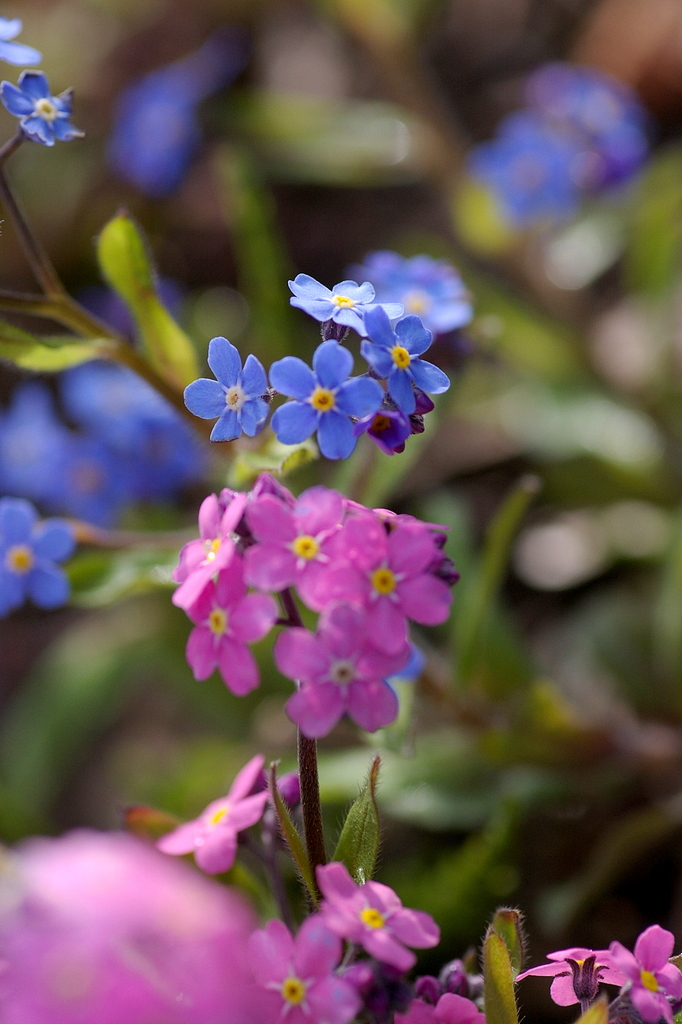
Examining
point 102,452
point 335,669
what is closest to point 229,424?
point 335,669

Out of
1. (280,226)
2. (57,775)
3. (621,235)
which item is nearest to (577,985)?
(57,775)

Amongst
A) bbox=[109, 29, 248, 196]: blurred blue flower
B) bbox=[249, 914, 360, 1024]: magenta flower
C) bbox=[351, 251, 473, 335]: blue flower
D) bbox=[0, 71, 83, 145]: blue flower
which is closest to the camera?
bbox=[249, 914, 360, 1024]: magenta flower

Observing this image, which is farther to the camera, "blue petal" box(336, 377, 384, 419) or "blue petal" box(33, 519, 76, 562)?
"blue petal" box(33, 519, 76, 562)

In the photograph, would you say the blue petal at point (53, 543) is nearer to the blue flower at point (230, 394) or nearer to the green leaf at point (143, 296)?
the green leaf at point (143, 296)

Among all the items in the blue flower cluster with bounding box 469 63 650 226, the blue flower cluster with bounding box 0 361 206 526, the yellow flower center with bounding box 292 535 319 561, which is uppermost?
the yellow flower center with bounding box 292 535 319 561

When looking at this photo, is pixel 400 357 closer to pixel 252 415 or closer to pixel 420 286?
pixel 252 415

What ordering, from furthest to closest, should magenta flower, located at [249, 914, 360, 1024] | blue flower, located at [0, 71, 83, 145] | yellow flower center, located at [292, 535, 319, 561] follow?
blue flower, located at [0, 71, 83, 145], yellow flower center, located at [292, 535, 319, 561], magenta flower, located at [249, 914, 360, 1024]

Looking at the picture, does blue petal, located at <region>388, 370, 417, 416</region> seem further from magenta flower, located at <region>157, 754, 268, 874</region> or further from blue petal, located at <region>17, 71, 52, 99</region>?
blue petal, located at <region>17, 71, 52, 99</region>

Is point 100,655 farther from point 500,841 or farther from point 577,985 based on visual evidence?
point 577,985

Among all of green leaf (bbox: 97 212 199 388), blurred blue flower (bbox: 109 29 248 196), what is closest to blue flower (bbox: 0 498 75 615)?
green leaf (bbox: 97 212 199 388)
